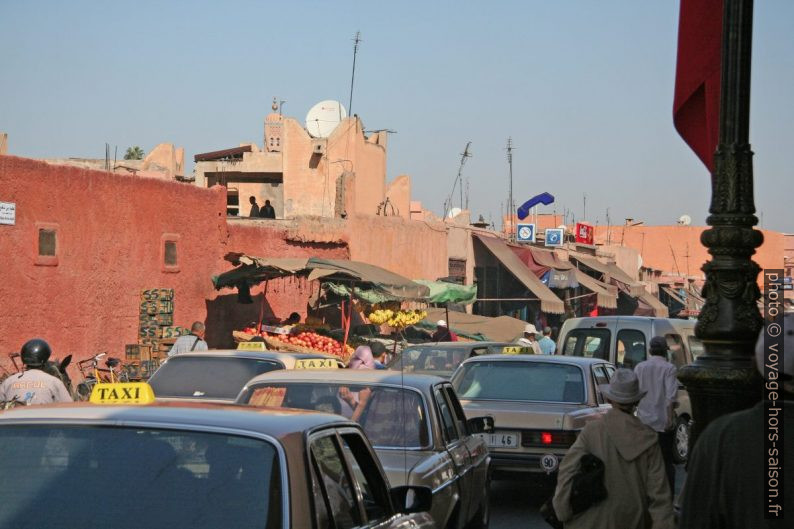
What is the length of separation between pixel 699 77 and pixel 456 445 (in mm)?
3295

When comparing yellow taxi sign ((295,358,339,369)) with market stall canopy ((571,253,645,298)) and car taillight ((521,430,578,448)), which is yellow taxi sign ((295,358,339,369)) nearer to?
car taillight ((521,430,578,448))

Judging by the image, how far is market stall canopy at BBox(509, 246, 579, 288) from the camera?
38312 mm

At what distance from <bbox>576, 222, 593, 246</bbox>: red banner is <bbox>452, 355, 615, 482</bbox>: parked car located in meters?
38.8

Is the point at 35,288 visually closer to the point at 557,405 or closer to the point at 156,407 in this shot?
the point at 557,405

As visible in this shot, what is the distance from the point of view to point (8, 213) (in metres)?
18.5

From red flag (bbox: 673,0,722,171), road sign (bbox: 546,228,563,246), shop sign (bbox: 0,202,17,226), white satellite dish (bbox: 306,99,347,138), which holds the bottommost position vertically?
shop sign (bbox: 0,202,17,226)

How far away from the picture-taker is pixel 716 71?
25.1 feet

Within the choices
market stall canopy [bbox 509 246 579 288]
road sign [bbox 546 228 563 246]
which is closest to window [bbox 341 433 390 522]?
market stall canopy [bbox 509 246 579 288]

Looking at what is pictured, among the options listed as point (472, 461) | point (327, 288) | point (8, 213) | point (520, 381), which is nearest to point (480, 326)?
point (327, 288)

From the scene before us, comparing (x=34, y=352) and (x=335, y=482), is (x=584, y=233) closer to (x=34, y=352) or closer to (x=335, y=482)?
(x=34, y=352)

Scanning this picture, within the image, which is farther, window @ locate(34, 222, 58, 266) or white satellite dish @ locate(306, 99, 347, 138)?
white satellite dish @ locate(306, 99, 347, 138)

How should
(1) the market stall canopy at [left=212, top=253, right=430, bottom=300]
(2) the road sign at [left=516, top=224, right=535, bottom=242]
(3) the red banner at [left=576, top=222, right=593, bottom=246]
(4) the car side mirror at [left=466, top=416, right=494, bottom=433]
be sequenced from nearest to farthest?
(4) the car side mirror at [left=466, top=416, right=494, bottom=433]
(1) the market stall canopy at [left=212, top=253, right=430, bottom=300]
(2) the road sign at [left=516, top=224, right=535, bottom=242]
(3) the red banner at [left=576, top=222, right=593, bottom=246]

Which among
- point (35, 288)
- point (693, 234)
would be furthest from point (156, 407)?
point (693, 234)

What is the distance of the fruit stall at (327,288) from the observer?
20562 millimetres
